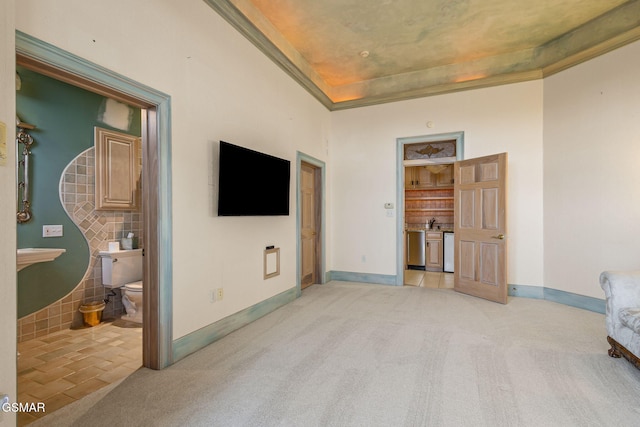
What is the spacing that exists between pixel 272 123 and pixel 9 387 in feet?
10.3

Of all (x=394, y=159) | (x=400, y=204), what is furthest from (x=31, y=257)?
(x=394, y=159)

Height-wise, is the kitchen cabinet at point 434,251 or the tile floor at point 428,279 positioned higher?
the kitchen cabinet at point 434,251

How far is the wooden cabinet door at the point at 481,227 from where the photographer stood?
4039mm

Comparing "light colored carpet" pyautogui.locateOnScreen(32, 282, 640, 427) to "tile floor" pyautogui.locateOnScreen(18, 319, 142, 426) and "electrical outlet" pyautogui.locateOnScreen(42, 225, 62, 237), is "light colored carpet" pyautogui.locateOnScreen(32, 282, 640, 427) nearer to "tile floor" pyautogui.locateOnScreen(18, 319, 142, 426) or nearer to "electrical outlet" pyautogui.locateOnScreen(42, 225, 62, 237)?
"tile floor" pyautogui.locateOnScreen(18, 319, 142, 426)

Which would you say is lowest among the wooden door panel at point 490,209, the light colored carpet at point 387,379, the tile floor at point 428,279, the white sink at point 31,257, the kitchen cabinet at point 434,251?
the tile floor at point 428,279

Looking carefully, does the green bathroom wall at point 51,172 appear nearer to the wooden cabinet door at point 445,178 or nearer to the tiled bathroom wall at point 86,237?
the tiled bathroom wall at point 86,237

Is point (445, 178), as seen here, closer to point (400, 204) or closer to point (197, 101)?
point (400, 204)

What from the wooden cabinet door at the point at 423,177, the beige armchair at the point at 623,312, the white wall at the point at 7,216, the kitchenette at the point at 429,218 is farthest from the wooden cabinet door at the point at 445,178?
the white wall at the point at 7,216

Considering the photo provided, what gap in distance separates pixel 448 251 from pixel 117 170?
5.82m

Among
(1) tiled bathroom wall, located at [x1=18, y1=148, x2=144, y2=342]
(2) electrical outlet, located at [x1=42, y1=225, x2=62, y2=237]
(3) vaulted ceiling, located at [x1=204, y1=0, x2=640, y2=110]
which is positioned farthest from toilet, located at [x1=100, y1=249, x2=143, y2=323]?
(3) vaulted ceiling, located at [x1=204, y1=0, x2=640, y2=110]

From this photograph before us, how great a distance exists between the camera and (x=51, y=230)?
3.11 m

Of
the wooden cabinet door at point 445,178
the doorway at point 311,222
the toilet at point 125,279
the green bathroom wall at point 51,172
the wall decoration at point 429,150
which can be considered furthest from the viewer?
the wooden cabinet door at point 445,178

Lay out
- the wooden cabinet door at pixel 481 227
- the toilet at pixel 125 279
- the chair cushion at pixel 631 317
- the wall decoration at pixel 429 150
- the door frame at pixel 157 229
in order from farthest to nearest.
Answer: the wall decoration at pixel 429 150, the wooden cabinet door at pixel 481 227, the toilet at pixel 125 279, the door frame at pixel 157 229, the chair cushion at pixel 631 317

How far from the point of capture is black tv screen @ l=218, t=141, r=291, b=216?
282cm
